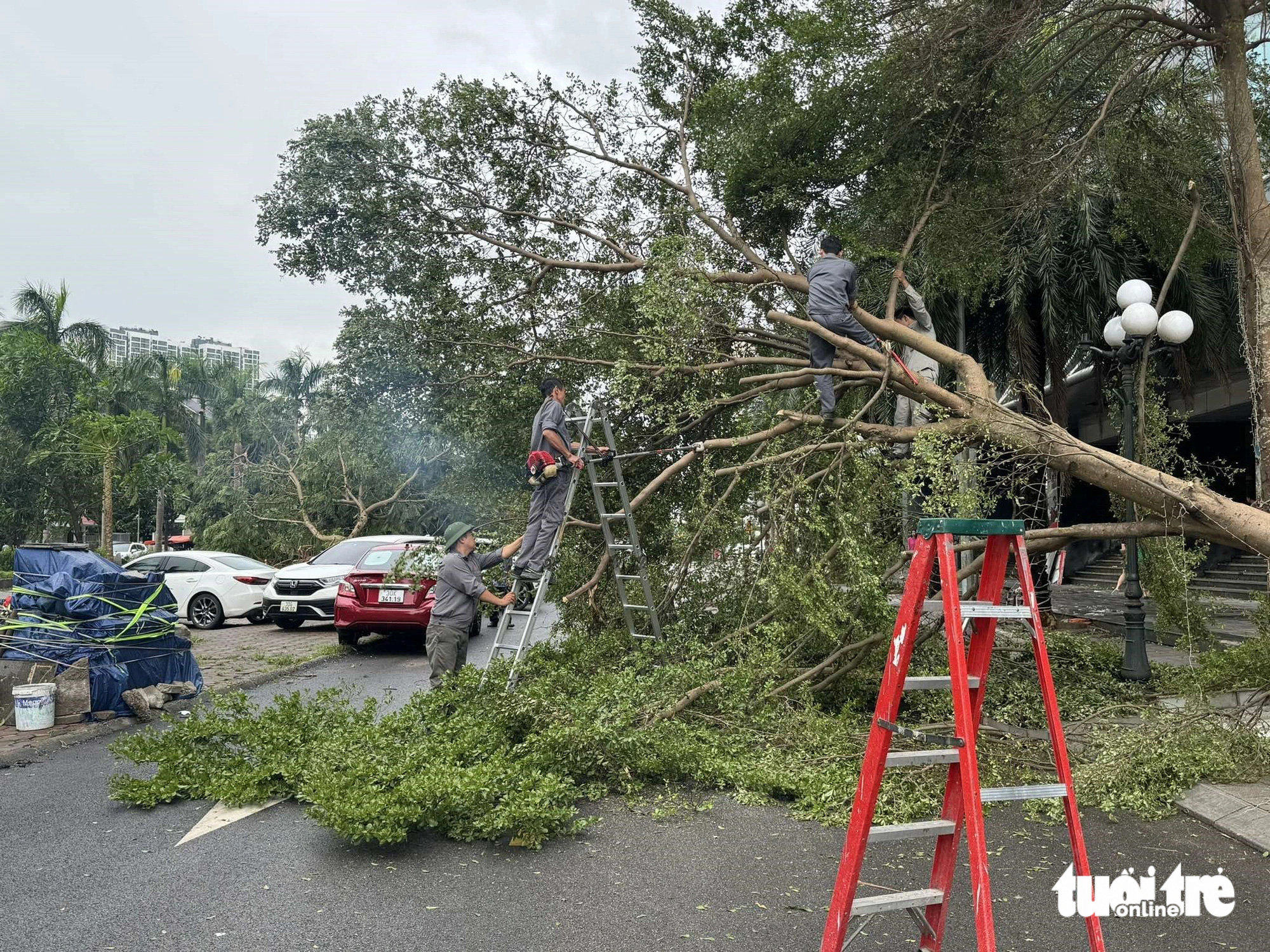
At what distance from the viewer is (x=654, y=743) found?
20.4 feet

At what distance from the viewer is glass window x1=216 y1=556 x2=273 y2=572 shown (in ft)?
56.5

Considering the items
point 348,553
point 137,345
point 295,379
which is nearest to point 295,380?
point 295,379

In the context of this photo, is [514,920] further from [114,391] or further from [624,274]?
[114,391]

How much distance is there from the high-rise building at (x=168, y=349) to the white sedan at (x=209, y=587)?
100 feet

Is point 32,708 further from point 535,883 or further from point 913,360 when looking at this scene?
point 913,360

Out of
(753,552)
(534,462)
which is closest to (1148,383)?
(753,552)

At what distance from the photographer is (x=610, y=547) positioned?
8.79m

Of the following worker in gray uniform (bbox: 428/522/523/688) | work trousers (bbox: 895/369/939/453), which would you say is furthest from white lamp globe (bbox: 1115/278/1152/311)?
worker in gray uniform (bbox: 428/522/523/688)

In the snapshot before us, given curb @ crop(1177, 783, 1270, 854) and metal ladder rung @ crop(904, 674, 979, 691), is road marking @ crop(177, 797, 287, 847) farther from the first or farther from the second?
curb @ crop(1177, 783, 1270, 854)

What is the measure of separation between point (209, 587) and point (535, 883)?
13.9 meters

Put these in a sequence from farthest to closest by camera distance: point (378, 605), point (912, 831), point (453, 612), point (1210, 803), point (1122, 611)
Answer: point (1122, 611)
point (378, 605)
point (453, 612)
point (1210, 803)
point (912, 831)

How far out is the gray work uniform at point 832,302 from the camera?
308 inches

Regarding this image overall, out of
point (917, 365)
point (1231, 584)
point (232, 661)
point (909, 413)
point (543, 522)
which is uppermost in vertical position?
point (917, 365)

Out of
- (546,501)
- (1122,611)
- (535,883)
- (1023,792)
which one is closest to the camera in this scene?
(1023,792)
